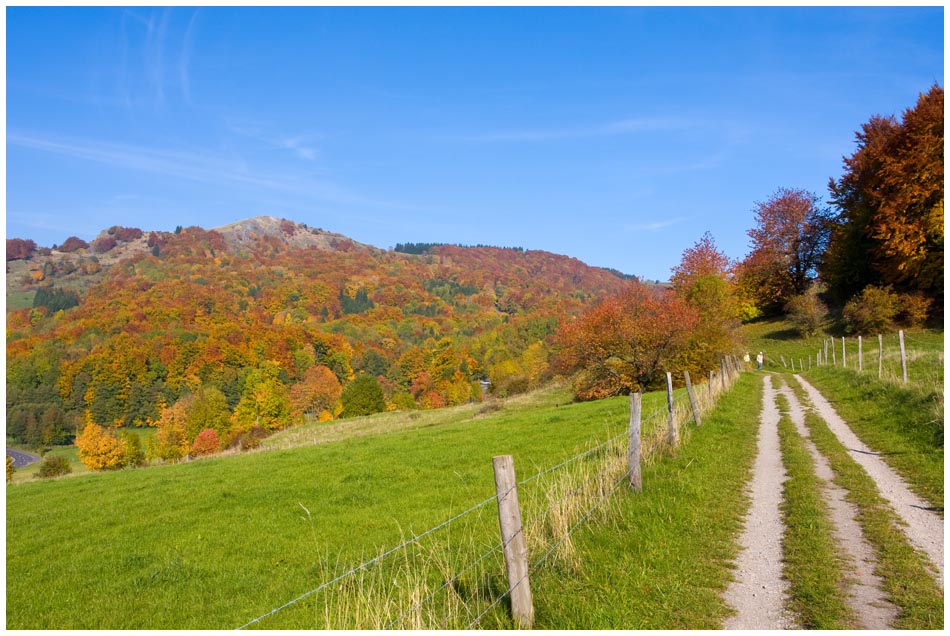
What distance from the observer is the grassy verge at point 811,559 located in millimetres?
5207

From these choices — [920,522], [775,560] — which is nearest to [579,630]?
[775,560]

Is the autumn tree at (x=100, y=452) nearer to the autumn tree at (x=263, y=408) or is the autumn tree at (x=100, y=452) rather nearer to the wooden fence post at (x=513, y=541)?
the autumn tree at (x=263, y=408)

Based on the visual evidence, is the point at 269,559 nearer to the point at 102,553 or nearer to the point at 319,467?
the point at 102,553

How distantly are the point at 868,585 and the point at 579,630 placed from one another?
9.54 feet

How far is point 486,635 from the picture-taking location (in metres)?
4.89

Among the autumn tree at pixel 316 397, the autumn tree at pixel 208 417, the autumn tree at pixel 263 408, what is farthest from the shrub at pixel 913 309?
the autumn tree at pixel 316 397

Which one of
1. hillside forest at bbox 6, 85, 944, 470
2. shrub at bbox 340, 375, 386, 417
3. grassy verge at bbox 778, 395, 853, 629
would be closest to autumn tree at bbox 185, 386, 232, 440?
hillside forest at bbox 6, 85, 944, 470

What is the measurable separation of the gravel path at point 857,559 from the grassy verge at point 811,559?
9 centimetres

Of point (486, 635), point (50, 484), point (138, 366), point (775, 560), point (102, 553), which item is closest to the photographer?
point (486, 635)

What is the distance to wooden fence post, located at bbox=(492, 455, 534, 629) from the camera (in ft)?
17.0

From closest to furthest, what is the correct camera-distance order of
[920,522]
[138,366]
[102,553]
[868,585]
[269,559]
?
[868,585] → [920,522] → [269,559] → [102,553] → [138,366]

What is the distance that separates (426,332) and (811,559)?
159 m

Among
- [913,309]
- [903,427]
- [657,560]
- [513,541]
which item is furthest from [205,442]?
[513,541]

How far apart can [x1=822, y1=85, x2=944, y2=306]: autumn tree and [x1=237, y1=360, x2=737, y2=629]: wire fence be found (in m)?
36.4
